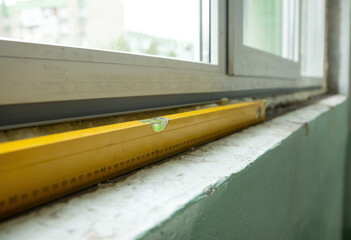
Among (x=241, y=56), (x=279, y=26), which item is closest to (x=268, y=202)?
(x=241, y=56)

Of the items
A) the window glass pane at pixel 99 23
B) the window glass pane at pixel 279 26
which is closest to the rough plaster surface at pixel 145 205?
the window glass pane at pixel 99 23

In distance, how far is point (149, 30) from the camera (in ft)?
2.48

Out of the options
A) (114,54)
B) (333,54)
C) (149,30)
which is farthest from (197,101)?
(333,54)

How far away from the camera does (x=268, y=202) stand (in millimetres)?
593

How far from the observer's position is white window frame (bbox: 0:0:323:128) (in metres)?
0.38

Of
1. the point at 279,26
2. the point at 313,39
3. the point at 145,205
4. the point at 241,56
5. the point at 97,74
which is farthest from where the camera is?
the point at 313,39

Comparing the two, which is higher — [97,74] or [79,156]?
[97,74]

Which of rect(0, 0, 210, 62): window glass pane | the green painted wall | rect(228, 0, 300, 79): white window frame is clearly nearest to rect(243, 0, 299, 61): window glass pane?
rect(228, 0, 300, 79): white window frame

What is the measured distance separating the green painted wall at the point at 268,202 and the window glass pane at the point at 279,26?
69 cm

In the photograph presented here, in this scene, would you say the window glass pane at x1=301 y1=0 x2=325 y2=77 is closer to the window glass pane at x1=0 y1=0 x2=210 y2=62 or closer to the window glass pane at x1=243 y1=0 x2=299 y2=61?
the window glass pane at x1=243 y1=0 x2=299 y2=61

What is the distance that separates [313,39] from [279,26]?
42.5 inches

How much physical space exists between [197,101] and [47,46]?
0.51 meters

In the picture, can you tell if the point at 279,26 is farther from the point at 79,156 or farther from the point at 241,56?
the point at 79,156

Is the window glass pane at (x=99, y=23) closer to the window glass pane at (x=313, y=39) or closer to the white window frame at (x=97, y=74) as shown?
the white window frame at (x=97, y=74)
